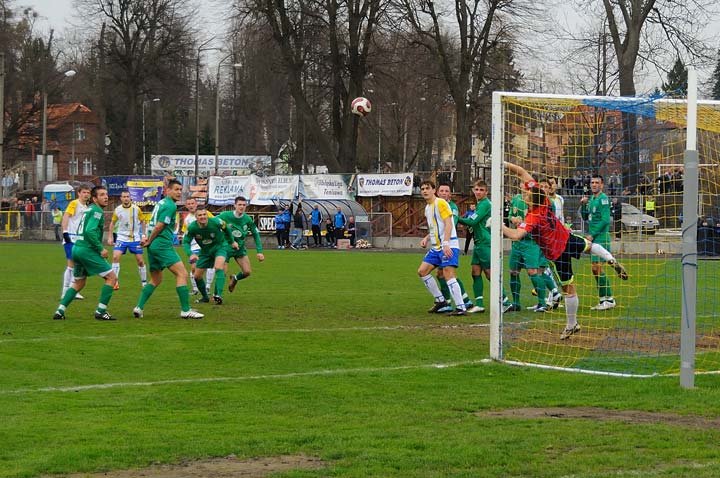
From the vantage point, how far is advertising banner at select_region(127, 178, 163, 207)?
50312mm

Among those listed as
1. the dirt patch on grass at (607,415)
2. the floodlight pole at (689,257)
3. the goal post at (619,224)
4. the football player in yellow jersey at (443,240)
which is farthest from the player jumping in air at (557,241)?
the dirt patch on grass at (607,415)

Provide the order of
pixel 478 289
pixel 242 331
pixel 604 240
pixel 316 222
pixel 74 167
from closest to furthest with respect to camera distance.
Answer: pixel 242 331, pixel 478 289, pixel 604 240, pixel 316 222, pixel 74 167

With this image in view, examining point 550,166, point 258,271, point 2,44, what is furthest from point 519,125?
point 2,44

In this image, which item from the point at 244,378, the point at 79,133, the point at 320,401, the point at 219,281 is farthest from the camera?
the point at 79,133

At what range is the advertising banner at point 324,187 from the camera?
46.5 meters

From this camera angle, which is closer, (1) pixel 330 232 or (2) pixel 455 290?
(2) pixel 455 290

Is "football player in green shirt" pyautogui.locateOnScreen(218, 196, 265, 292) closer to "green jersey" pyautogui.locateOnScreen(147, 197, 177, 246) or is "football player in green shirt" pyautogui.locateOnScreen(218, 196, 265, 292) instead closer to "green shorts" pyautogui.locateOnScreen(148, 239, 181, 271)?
"green jersey" pyautogui.locateOnScreen(147, 197, 177, 246)

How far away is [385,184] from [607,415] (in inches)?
1480

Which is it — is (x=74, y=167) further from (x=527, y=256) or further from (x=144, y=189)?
(x=527, y=256)

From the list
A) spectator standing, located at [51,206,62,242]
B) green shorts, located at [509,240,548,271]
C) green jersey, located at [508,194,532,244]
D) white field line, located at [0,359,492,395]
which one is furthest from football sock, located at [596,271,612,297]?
spectator standing, located at [51,206,62,242]

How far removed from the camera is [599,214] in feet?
56.0

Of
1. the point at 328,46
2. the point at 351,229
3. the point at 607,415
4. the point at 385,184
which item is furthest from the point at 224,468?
the point at 328,46

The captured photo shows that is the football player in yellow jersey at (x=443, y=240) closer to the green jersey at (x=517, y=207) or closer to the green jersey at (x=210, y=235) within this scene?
the green jersey at (x=517, y=207)

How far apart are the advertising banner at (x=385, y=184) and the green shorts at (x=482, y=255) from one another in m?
28.3
